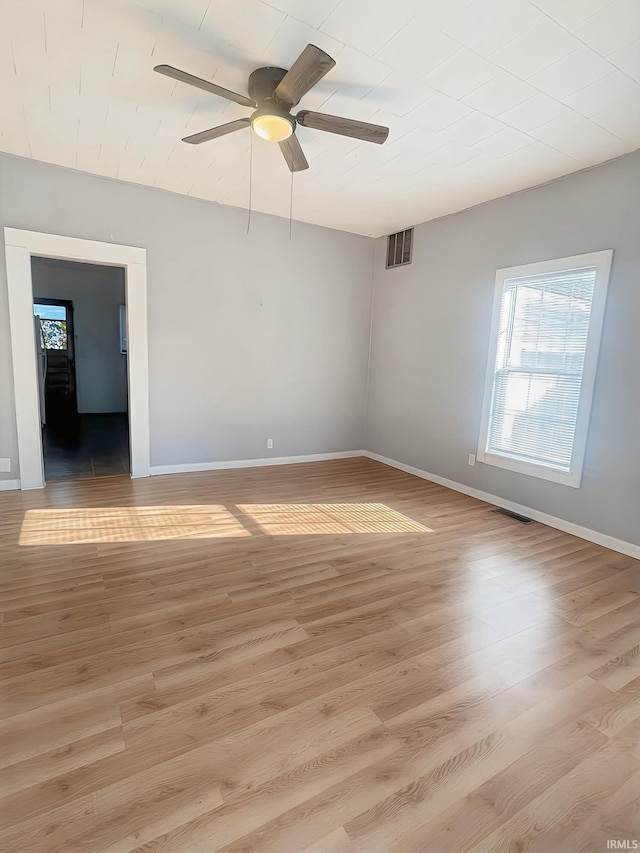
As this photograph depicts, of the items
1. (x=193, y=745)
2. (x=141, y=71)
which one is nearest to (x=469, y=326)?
(x=141, y=71)

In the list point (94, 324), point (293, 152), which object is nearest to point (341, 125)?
point (293, 152)

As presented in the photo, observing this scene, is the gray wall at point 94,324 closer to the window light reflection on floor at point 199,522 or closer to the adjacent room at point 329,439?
the adjacent room at point 329,439

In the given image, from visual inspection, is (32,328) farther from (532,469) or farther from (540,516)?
(540,516)

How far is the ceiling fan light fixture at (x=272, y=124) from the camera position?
7.51ft

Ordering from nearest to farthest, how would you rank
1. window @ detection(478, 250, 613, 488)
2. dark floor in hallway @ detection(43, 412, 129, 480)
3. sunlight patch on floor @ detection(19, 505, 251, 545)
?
sunlight patch on floor @ detection(19, 505, 251, 545)
window @ detection(478, 250, 613, 488)
dark floor in hallway @ detection(43, 412, 129, 480)

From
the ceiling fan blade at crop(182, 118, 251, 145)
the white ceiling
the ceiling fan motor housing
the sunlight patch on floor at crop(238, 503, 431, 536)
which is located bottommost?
the sunlight patch on floor at crop(238, 503, 431, 536)

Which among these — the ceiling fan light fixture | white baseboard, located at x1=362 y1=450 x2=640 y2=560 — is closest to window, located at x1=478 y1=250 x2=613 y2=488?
white baseboard, located at x1=362 y1=450 x2=640 y2=560

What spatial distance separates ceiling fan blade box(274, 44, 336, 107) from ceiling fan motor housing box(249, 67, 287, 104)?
144 mm

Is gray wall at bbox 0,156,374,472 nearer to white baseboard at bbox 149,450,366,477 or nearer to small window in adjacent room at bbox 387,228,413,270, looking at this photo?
white baseboard at bbox 149,450,366,477

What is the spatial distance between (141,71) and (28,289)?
2.23 metres

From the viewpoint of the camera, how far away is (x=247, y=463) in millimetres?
5078

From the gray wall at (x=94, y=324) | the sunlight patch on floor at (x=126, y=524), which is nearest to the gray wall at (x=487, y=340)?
the sunlight patch on floor at (x=126, y=524)

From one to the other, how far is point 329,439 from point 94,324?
17.6 feet

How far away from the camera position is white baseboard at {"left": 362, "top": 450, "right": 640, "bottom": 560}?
3.08 m
